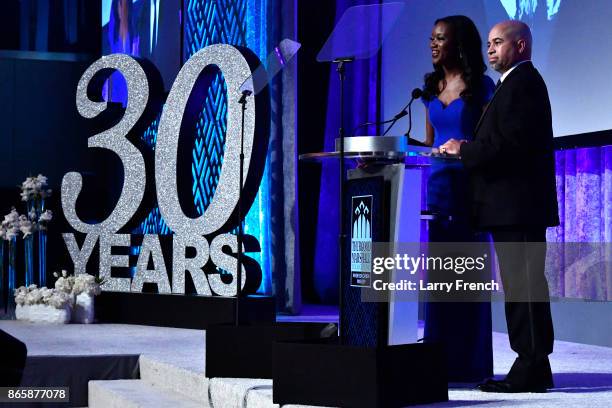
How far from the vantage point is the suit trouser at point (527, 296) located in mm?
3131

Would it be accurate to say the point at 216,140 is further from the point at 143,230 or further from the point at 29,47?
the point at 29,47

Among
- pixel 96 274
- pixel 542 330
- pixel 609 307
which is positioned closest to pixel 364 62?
pixel 96 274

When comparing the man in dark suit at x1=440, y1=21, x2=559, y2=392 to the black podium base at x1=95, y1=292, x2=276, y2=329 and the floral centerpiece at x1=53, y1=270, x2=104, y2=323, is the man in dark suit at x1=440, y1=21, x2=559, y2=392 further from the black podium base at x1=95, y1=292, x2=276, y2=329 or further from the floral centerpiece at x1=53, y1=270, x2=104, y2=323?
the floral centerpiece at x1=53, y1=270, x2=104, y2=323

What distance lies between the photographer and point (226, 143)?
20.1ft

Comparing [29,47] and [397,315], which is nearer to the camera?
[397,315]

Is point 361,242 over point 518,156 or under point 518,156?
under

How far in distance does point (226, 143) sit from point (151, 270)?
3.25 feet

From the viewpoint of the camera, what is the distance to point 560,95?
538 centimetres

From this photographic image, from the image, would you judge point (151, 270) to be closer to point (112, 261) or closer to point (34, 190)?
point (112, 261)

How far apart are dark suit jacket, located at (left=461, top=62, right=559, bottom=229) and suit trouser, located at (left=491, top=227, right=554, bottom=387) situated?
0.05 metres

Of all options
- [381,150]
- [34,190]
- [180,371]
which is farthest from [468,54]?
[34,190]

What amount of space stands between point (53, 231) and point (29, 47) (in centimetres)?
177

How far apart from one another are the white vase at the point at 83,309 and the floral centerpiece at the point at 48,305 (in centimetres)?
4

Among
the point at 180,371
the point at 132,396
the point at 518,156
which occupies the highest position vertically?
the point at 518,156
